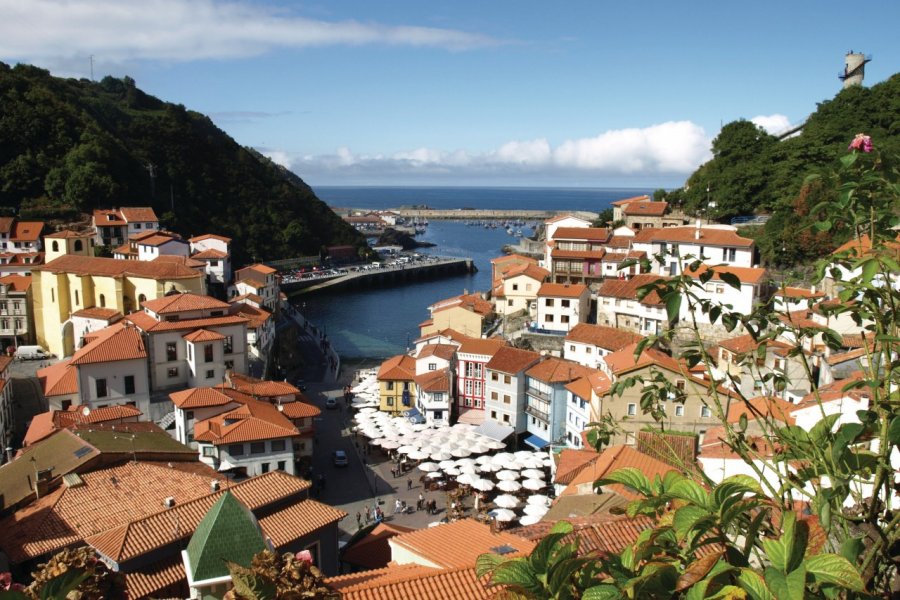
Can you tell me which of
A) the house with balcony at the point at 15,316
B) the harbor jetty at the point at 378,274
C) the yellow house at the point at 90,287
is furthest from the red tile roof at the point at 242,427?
the harbor jetty at the point at 378,274

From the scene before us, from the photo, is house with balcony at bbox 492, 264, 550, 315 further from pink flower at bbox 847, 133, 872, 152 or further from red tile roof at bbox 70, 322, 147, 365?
pink flower at bbox 847, 133, 872, 152

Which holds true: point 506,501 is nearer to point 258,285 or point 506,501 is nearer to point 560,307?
point 560,307

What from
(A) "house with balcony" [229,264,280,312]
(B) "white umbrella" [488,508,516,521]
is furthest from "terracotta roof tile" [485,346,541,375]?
(A) "house with balcony" [229,264,280,312]

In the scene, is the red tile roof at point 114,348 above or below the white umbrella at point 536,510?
above

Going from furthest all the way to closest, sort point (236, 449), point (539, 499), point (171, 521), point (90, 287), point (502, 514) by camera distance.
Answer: point (90, 287)
point (236, 449)
point (539, 499)
point (502, 514)
point (171, 521)

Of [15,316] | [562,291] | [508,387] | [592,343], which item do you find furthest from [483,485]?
[15,316]

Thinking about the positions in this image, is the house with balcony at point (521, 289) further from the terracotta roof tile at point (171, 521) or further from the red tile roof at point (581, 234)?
the terracotta roof tile at point (171, 521)
